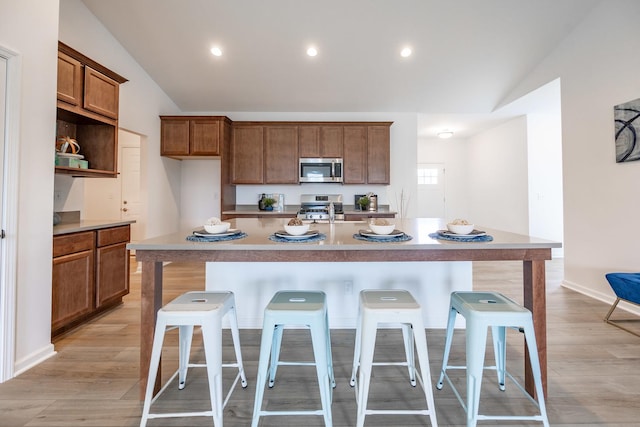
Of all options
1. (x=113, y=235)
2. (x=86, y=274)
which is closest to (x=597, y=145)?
(x=113, y=235)

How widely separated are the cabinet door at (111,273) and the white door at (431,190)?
21.1ft

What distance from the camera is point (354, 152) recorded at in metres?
4.80

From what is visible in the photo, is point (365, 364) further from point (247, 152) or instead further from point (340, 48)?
point (247, 152)

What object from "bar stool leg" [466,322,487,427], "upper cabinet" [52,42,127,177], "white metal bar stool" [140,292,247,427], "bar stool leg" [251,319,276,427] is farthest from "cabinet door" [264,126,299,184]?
"bar stool leg" [466,322,487,427]

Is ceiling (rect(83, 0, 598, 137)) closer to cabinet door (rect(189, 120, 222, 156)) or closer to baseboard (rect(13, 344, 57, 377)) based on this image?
cabinet door (rect(189, 120, 222, 156))

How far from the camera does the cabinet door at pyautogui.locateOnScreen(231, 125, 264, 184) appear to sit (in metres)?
4.80

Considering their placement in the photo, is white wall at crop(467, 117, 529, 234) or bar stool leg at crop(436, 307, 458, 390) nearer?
bar stool leg at crop(436, 307, 458, 390)

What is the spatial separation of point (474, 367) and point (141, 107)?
4817 millimetres

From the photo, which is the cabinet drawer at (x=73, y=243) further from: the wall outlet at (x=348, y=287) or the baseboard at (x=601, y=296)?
the baseboard at (x=601, y=296)

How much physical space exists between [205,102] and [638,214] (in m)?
5.64

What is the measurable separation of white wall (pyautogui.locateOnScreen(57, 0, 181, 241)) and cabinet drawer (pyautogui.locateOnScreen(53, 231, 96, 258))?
0.74m

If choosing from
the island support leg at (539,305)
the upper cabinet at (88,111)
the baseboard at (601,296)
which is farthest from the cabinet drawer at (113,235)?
the baseboard at (601,296)

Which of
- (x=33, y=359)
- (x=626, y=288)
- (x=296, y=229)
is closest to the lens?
(x=296, y=229)

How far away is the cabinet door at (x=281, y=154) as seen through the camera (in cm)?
478
